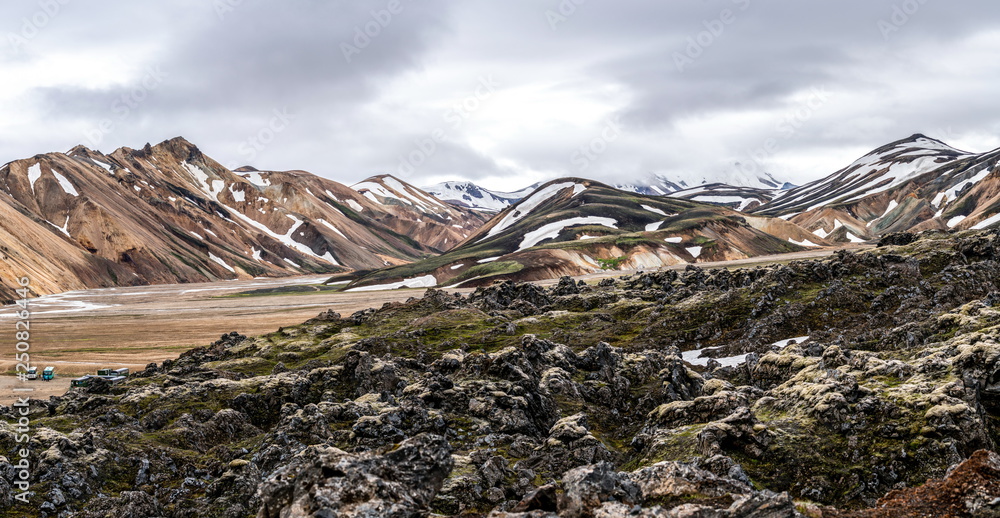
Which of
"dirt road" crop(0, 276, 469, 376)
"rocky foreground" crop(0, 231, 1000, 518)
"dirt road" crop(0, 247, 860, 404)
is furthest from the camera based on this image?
"dirt road" crop(0, 276, 469, 376)

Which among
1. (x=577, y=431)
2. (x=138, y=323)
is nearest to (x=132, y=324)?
(x=138, y=323)

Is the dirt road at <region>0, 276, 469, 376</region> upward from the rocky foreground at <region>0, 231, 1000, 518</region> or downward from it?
upward

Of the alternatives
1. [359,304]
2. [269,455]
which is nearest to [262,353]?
[269,455]

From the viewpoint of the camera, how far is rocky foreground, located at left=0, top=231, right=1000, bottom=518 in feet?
54.6

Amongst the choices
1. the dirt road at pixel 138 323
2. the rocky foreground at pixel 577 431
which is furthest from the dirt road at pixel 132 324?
the rocky foreground at pixel 577 431

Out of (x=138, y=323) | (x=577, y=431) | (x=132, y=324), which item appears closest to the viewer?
(x=577, y=431)

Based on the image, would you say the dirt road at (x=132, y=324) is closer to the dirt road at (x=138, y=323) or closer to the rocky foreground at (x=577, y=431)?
the dirt road at (x=138, y=323)

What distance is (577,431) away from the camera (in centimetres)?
2889

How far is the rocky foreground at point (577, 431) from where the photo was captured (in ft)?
54.6

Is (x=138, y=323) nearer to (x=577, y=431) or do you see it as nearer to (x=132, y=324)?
(x=132, y=324)

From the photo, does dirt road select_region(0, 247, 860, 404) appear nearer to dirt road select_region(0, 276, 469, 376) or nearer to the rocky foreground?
dirt road select_region(0, 276, 469, 376)

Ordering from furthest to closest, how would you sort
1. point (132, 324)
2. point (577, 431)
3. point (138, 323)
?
point (138, 323), point (132, 324), point (577, 431)

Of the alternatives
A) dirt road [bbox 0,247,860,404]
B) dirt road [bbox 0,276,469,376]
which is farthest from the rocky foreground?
dirt road [bbox 0,276,469,376]

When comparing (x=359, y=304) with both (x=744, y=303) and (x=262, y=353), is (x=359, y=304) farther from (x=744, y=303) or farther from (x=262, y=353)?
(x=744, y=303)
